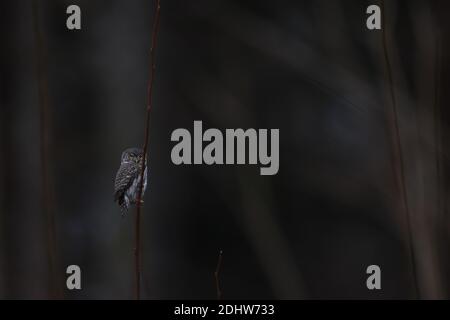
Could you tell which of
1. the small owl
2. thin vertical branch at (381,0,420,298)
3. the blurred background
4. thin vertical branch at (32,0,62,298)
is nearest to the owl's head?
the small owl

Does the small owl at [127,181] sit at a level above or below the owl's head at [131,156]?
below

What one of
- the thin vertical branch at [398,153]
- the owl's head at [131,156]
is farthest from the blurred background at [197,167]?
the thin vertical branch at [398,153]

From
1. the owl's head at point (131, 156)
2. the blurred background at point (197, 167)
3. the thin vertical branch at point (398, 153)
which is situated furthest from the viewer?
the blurred background at point (197, 167)

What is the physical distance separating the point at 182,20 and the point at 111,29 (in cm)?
72

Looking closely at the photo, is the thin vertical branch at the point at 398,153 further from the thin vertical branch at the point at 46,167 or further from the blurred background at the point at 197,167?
the blurred background at the point at 197,167

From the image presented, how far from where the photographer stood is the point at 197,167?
520 cm

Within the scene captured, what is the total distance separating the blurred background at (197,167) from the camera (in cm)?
418

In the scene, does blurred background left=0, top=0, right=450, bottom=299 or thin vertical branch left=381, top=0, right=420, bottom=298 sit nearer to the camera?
thin vertical branch left=381, top=0, right=420, bottom=298

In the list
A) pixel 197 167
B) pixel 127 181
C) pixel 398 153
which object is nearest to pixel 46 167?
pixel 398 153

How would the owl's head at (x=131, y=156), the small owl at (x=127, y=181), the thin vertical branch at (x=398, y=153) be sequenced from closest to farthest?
1. the thin vertical branch at (x=398, y=153)
2. the small owl at (x=127, y=181)
3. the owl's head at (x=131, y=156)

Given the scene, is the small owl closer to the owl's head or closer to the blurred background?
the owl's head

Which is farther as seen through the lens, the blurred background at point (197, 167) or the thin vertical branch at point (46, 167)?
the blurred background at point (197, 167)

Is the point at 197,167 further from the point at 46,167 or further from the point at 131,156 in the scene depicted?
the point at 46,167

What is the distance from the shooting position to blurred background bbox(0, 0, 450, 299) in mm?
4180
